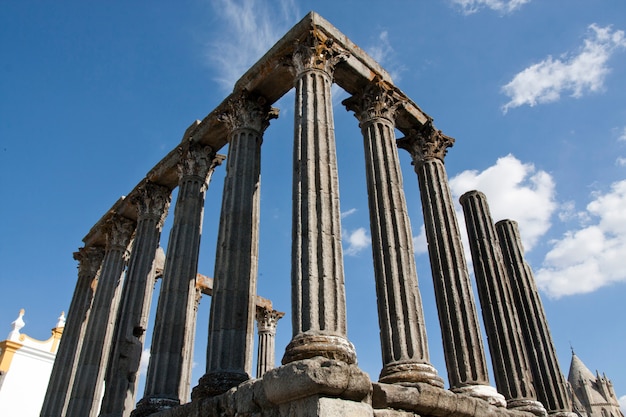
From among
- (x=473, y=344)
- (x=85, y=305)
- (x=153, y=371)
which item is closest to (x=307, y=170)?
(x=473, y=344)

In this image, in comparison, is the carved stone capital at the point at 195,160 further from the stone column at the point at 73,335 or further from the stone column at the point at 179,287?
the stone column at the point at 73,335

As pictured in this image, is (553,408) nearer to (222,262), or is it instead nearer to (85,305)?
(222,262)

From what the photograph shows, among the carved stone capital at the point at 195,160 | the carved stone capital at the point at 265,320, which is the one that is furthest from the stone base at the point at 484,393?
the carved stone capital at the point at 265,320

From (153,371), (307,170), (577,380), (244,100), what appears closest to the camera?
(307,170)

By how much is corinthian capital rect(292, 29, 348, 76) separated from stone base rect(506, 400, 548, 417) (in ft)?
37.0

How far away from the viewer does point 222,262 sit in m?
13.9

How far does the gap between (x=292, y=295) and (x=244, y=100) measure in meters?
8.13

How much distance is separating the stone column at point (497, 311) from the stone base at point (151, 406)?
10099 mm

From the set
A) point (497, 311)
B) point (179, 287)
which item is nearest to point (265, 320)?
point (179, 287)

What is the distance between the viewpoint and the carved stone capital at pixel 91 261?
25438 mm

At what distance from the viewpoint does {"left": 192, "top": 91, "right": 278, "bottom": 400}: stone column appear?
1252 cm

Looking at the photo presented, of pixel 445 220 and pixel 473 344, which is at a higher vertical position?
pixel 445 220

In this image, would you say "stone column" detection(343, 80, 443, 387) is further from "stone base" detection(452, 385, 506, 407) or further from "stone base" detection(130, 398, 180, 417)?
"stone base" detection(130, 398, 180, 417)

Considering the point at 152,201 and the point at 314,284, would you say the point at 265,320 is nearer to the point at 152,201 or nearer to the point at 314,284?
the point at 152,201
